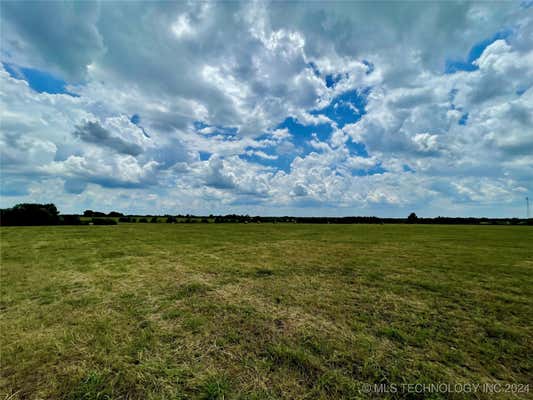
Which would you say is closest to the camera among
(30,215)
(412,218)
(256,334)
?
(256,334)

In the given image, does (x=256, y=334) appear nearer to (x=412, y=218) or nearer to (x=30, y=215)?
(x=30, y=215)

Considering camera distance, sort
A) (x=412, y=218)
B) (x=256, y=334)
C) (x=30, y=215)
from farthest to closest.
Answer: (x=412, y=218) → (x=30, y=215) → (x=256, y=334)

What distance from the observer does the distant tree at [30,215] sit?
36.9m

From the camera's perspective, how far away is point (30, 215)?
39.1 metres

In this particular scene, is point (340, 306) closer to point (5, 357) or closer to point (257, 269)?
point (257, 269)

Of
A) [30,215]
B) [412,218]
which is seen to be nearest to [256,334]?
[30,215]

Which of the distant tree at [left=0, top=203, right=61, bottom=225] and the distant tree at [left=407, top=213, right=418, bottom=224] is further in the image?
the distant tree at [left=407, top=213, right=418, bottom=224]

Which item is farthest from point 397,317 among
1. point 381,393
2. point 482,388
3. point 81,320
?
point 81,320

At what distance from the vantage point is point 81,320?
4.37 metres

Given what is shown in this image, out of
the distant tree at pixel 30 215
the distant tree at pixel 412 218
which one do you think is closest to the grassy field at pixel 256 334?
the distant tree at pixel 30 215

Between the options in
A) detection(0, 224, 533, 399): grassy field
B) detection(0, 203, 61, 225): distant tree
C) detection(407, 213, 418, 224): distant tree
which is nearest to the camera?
detection(0, 224, 533, 399): grassy field

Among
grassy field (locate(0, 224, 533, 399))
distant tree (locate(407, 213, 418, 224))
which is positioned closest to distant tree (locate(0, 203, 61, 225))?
grassy field (locate(0, 224, 533, 399))

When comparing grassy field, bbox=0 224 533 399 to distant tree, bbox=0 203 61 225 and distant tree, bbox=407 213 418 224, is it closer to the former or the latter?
distant tree, bbox=0 203 61 225

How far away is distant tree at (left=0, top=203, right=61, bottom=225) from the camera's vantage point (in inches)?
1452
